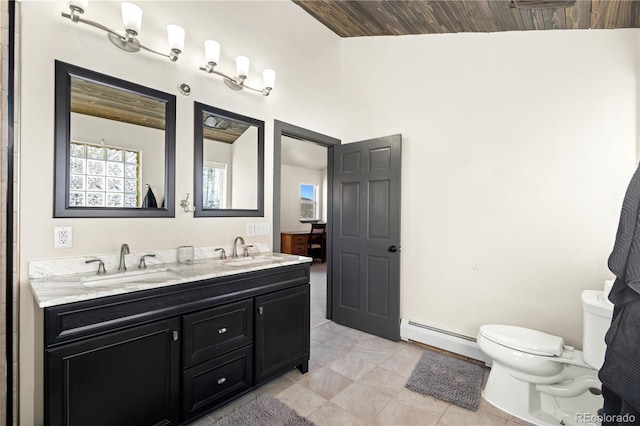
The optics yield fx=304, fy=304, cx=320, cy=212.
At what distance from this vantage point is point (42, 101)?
153 centimetres

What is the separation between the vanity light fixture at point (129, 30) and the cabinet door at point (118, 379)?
1561mm

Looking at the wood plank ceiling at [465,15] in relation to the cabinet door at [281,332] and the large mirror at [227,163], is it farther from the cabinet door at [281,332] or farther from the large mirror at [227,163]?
the cabinet door at [281,332]

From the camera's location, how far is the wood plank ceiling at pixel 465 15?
188cm

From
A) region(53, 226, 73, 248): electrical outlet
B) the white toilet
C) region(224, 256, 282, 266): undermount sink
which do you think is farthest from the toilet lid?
region(53, 226, 73, 248): electrical outlet

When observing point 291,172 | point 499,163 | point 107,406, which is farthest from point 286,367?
point 291,172

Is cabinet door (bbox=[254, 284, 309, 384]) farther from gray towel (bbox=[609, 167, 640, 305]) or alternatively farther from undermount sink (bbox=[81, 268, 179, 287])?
gray towel (bbox=[609, 167, 640, 305])

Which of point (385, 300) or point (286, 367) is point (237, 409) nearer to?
point (286, 367)

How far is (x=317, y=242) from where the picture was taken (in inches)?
269

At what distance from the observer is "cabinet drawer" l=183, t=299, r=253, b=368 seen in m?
1.62

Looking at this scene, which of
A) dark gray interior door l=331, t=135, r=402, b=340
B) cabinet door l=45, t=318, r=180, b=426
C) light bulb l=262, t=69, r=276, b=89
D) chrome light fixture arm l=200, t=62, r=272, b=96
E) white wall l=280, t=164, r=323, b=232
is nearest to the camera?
cabinet door l=45, t=318, r=180, b=426

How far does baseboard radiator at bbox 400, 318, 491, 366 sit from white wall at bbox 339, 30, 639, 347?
7cm

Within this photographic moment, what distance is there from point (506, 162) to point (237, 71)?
7.21 ft

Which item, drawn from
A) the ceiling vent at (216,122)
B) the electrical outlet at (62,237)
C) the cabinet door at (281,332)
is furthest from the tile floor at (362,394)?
the ceiling vent at (216,122)

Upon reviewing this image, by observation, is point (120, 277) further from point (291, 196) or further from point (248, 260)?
point (291, 196)
